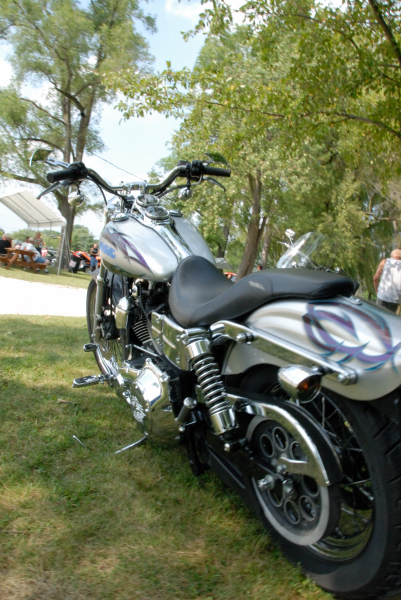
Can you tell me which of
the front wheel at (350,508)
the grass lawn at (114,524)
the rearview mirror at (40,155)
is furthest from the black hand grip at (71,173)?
the front wheel at (350,508)

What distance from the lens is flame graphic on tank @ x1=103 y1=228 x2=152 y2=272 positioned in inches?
107

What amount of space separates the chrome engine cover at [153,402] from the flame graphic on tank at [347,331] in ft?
2.99

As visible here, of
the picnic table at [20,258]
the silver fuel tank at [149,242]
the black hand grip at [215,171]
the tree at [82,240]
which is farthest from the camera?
the tree at [82,240]

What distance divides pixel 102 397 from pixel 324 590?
7.53 ft

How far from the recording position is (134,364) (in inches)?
108

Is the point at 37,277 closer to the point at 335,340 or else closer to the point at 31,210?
the point at 31,210

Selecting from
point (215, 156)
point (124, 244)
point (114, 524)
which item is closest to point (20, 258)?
point (215, 156)

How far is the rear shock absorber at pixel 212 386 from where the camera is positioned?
193 centimetres

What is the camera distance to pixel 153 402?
2.37m

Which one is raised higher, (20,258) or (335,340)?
(335,340)

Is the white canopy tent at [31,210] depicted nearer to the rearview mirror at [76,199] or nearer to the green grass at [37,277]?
the green grass at [37,277]

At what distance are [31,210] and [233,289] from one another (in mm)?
22512

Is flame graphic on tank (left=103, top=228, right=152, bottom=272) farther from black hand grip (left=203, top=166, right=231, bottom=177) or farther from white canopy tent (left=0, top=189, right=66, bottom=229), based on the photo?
white canopy tent (left=0, top=189, right=66, bottom=229)

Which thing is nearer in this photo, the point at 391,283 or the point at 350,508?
the point at 350,508
